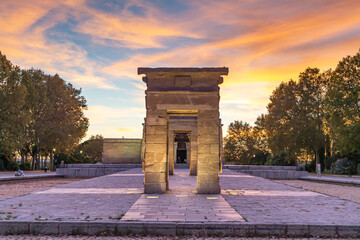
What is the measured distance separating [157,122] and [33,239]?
245 inches

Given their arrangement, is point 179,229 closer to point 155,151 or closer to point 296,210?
point 296,210

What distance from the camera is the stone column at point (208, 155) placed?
37.4ft

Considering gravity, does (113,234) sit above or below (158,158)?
below

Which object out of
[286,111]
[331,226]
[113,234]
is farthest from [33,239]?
[286,111]

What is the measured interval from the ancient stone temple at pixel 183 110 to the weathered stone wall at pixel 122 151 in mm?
30703

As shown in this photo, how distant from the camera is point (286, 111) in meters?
42.4

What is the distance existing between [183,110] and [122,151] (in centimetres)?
3156

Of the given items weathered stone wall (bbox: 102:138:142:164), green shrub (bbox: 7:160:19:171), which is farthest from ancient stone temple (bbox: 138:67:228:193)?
green shrub (bbox: 7:160:19:171)

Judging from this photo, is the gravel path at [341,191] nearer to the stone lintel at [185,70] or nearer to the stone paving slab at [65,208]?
the stone lintel at [185,70]

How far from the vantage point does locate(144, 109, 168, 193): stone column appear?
11.5m

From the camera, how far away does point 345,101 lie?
1205 inches

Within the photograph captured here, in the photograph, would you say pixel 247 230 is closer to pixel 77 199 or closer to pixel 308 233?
pixel 308 233

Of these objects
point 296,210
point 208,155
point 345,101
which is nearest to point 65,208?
point 208,155

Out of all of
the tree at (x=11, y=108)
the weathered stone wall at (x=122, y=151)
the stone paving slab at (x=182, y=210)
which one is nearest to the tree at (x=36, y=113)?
the tree at (x=11, y=108)
